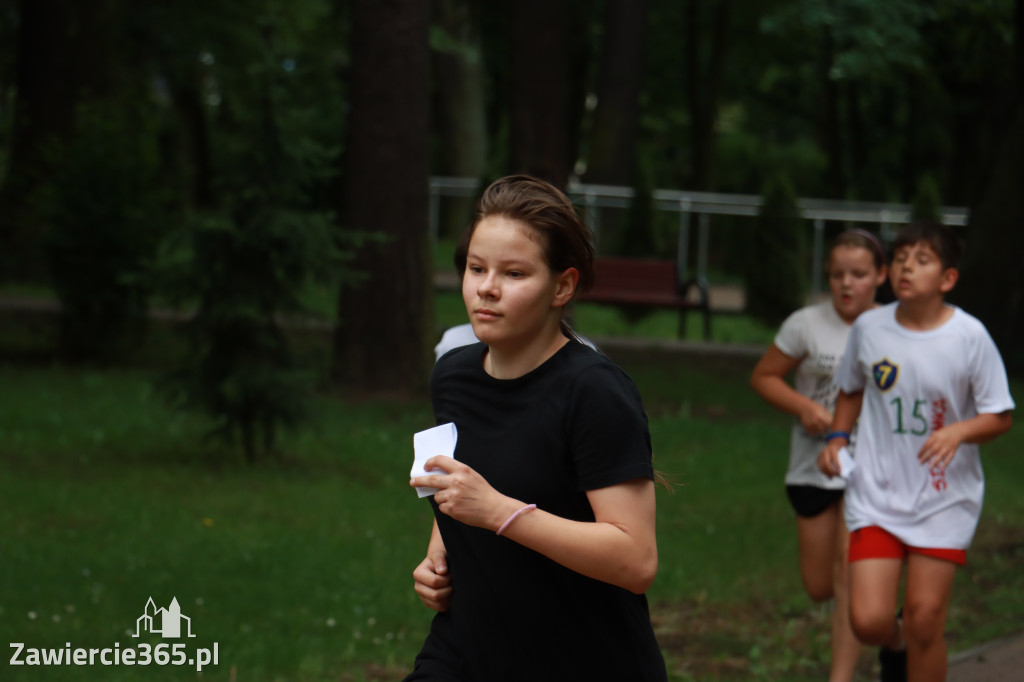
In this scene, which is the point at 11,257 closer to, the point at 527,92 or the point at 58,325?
the point at 58,325

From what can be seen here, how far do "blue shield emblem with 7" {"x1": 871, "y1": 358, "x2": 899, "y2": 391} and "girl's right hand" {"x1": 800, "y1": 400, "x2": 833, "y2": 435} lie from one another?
0.73 metres

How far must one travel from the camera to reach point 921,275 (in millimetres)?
5105

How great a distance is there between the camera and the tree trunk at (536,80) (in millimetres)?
17938

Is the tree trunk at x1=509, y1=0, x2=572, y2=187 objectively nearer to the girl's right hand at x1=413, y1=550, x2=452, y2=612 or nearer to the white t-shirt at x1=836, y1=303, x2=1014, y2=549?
the white t-shirt at x1=836, y1=303, x2=1014, y2=549

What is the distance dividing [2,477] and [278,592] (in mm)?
3315

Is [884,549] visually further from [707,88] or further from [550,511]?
[707,88]

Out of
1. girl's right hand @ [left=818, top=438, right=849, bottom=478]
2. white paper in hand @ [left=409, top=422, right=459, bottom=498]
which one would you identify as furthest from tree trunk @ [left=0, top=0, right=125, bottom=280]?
white paper in hand @ [left=409, top=422, right=459, bottom=498]

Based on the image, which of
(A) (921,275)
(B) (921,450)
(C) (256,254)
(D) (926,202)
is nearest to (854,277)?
(A) (921,275)

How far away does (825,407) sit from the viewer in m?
6.21

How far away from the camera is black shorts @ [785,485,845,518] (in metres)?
6.11

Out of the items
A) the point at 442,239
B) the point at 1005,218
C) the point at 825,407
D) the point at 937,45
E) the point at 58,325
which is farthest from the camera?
the point at 442,239

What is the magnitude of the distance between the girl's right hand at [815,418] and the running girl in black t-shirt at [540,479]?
3.13 m

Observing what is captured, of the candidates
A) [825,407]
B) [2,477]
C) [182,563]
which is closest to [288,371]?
[2,477]

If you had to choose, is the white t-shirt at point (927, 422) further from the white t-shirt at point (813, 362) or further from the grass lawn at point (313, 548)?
the grass lawn at point (313, 548)
